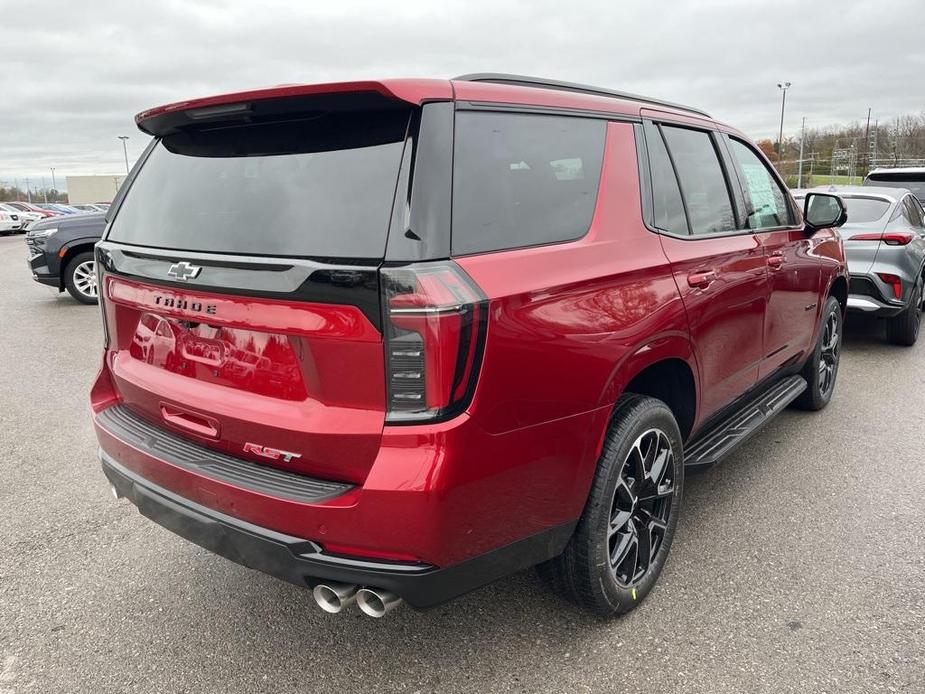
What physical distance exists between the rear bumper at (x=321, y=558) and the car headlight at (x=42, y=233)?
29.2 ft

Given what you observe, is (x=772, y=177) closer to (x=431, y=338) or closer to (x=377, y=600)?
(x=431, y=338)

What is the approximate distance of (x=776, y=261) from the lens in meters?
3.73

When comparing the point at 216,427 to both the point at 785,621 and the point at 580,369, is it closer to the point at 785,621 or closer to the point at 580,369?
the point at 580,369

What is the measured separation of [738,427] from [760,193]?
1.29 m

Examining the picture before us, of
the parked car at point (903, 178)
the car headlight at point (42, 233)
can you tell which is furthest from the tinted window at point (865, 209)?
the car headlight at point (42, 233)

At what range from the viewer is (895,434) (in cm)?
461

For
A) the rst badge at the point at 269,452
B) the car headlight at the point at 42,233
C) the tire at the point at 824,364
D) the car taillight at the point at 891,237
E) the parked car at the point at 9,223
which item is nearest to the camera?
the rst badge at the point at 269,452

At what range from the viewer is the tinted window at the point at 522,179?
2055 millimetres

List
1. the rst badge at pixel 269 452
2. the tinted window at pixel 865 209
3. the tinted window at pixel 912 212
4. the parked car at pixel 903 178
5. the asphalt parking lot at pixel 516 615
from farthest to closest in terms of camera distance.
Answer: the parked car at pixel 903 178 < the tinted window at pixel 912 212 < the tinted window at pixel 865 209 < the asphalt parking lot at pixel 516 615 < the rst badge at pixel 269 452

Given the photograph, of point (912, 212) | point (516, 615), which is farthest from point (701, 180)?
point (912, 212)

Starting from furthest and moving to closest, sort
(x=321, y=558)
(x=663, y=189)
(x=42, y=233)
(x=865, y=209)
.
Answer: (x=42, y=233) → (x=865, y=209) → (x=663, y=189) → (x=321, y=558)

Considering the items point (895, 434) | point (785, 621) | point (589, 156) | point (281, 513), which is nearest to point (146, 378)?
point (281, 513)

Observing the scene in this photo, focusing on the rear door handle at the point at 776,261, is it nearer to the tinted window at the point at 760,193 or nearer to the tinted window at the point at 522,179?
the tinted window at the point at 760,193

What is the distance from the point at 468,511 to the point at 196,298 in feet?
3.44
